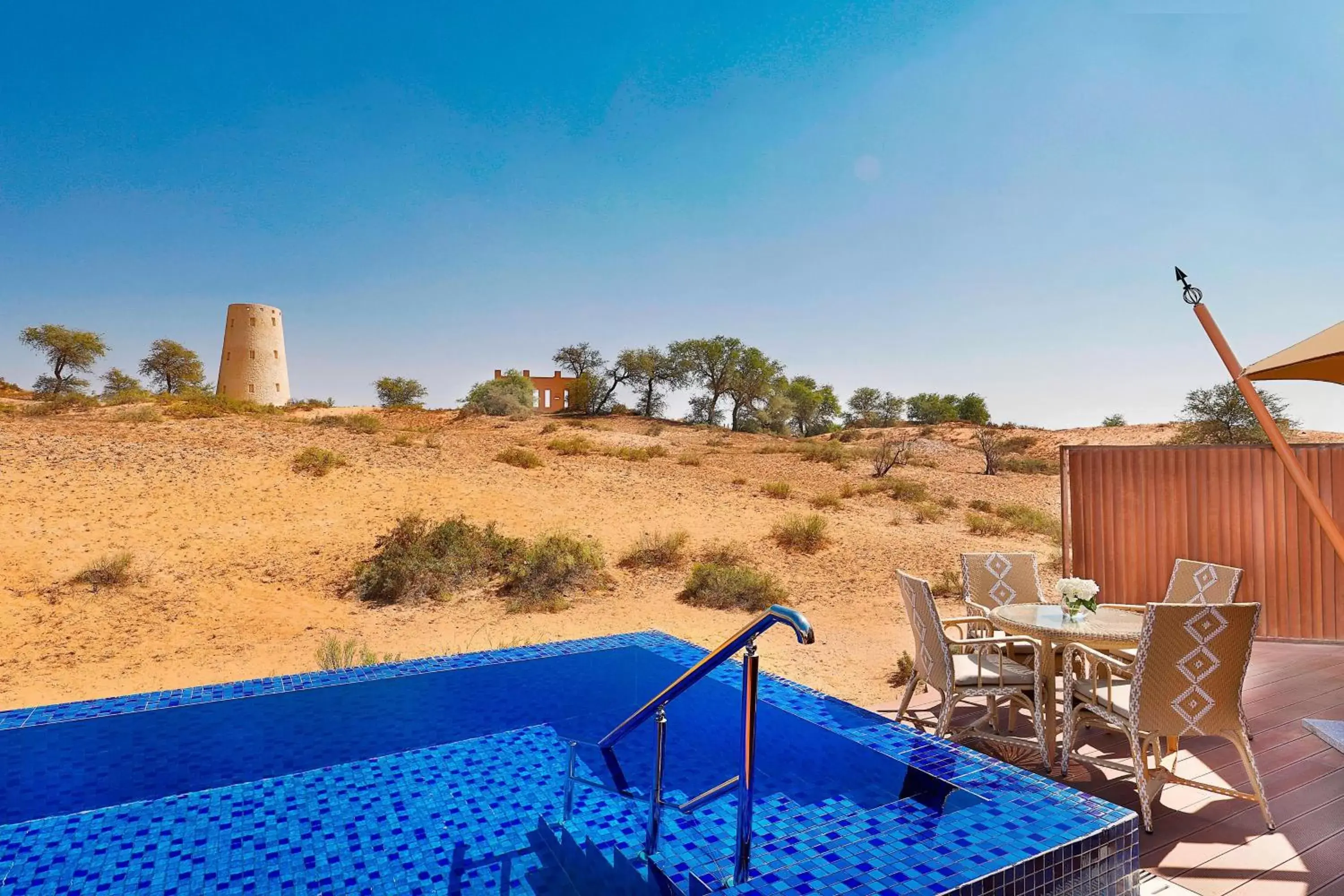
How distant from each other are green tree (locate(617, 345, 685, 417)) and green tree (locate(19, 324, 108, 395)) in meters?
21.4

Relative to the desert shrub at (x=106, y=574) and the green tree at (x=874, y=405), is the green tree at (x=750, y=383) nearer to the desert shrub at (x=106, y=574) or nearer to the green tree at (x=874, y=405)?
the green tree at (x=874, y=405)

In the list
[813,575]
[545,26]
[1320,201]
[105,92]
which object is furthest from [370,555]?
[1320,201]

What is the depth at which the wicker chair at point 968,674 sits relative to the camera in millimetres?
3652

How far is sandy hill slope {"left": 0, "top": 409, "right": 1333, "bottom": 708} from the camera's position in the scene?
728 cm

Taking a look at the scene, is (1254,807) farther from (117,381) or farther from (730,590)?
(117,381)

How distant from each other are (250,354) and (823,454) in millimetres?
21910

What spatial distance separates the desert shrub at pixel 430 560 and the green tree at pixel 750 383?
23801 mm

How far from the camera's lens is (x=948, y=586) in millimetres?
9344

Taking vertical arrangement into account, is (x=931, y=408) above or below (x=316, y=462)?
above

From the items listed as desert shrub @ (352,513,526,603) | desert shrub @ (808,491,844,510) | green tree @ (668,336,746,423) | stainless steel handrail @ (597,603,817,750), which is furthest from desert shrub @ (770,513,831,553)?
green tree @ (668,336,746,423)

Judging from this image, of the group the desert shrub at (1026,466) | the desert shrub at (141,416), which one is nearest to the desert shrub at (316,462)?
the desert shrub at (141,416)

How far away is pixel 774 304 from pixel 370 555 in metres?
16.2

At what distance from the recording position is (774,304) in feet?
76.7

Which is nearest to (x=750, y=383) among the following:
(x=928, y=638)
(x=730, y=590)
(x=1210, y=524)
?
(x=730, y=590)
